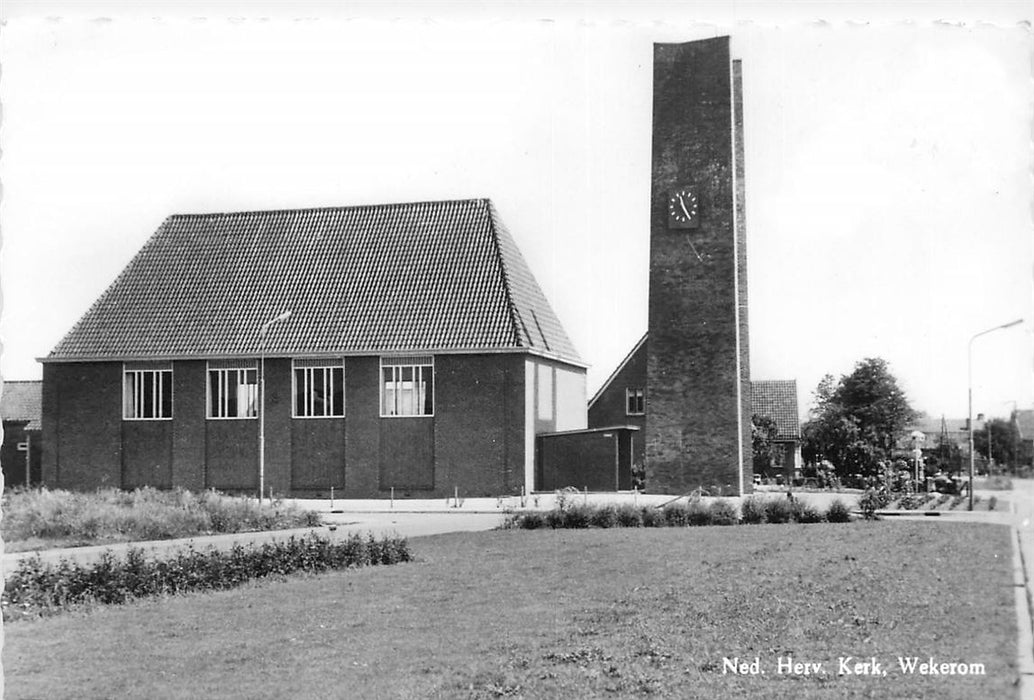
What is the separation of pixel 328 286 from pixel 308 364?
2.88m

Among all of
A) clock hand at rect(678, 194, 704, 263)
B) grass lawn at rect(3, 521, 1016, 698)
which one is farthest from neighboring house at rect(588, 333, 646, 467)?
grass lawn at rect(3, 521, 1016, 698)

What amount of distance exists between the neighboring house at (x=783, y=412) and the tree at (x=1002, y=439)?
1431 inches

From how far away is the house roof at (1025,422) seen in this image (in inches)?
399

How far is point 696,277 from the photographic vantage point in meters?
32.4

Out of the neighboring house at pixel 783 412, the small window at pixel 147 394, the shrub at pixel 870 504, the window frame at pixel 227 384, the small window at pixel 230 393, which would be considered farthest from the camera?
the neighboring house at pixel 783 412

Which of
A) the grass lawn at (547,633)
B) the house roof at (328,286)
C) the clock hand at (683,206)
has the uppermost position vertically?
the clock hand at (683,206)

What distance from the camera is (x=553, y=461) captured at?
117ft

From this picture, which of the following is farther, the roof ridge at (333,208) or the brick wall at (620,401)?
the brick wall at (620,401)

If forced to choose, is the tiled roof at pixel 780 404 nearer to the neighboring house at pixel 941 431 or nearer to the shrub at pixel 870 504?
the neighboring house at pixel 941 431

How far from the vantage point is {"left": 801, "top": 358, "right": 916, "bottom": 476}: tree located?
28156mm

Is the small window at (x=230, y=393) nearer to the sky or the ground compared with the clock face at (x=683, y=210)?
nearer to the ground

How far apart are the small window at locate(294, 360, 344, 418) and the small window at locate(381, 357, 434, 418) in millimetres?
1573

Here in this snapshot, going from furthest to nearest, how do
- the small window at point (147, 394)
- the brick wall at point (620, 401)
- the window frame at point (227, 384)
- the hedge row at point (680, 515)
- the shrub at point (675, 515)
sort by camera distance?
the brick wall at point (620, 401), the window frame at point (227, 384), the small window at point (147, 394), the shrub at point (675, 515), the hedge row at point (680, 515)

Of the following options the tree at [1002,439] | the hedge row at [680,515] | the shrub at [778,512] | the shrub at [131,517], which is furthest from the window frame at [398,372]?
the tree at [1002,439]
